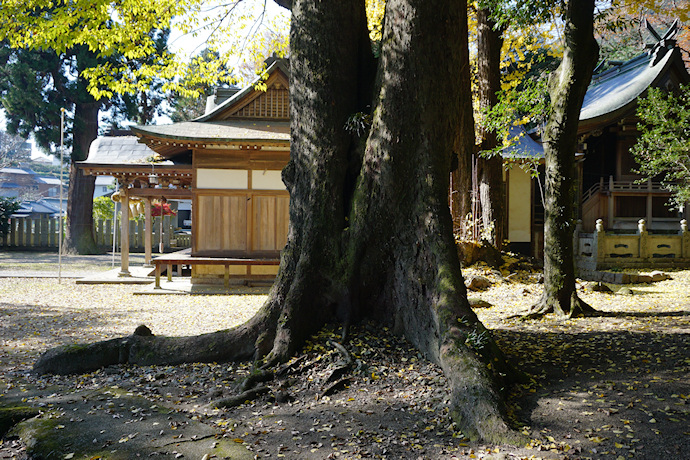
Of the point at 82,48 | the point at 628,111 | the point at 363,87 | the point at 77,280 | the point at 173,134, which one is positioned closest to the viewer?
the point at 363,87

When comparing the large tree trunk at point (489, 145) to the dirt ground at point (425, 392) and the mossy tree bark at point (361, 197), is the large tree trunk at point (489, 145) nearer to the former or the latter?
the dirt ground at point (425, 392)

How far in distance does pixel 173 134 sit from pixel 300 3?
734cm

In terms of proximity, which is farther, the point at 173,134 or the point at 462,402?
the point at 173,134

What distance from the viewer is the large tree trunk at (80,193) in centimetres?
2389

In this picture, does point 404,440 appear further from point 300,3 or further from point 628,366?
point 300,3

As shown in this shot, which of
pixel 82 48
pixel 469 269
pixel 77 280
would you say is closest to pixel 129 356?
pixel 469 269

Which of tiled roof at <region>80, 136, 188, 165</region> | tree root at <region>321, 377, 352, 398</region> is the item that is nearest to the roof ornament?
tiled roof at <region>80, 136, 188, 165</region>

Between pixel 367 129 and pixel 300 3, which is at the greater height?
pixel 300 3

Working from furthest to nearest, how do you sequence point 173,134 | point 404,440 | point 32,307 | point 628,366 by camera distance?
point 173,134 → point 32,307 → point 628,366 → point 404,440

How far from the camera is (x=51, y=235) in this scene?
25.2m

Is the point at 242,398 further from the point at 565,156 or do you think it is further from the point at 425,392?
the point at 565,156

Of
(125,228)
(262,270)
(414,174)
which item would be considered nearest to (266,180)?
(262,270)

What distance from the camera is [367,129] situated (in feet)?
18.1

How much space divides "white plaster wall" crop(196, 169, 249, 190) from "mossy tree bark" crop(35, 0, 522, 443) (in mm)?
7638
